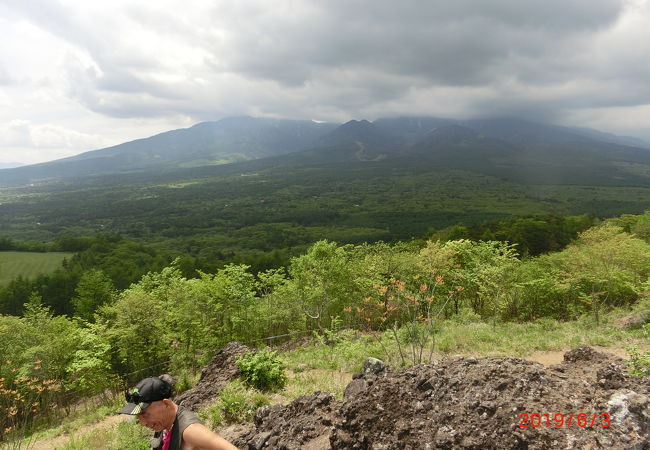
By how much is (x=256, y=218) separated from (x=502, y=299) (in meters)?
139

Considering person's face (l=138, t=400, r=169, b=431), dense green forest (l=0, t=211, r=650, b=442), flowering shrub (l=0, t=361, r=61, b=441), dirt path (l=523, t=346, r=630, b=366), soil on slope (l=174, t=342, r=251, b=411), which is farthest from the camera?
dense green forest (l=0, t=211, r=650, b=442)

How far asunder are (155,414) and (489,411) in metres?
4.40

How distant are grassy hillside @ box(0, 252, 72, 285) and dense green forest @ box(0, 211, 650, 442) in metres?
69.8

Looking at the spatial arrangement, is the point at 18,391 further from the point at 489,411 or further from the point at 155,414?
the point at 489,411

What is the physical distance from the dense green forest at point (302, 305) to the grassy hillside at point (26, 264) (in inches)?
2748

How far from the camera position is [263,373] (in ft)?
32.7

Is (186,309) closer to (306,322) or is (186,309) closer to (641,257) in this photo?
(306,322)

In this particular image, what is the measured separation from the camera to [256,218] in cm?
15300

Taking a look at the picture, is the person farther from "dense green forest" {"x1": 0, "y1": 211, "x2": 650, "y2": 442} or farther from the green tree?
the green tree

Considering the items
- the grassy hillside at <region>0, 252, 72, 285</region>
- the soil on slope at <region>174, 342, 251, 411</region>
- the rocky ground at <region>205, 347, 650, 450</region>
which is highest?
the rocky ground at <region>205, 347, 650, 450</region>

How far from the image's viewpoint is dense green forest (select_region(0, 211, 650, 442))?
14844mm

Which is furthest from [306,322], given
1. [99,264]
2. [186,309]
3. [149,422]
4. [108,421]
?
[99,264]
